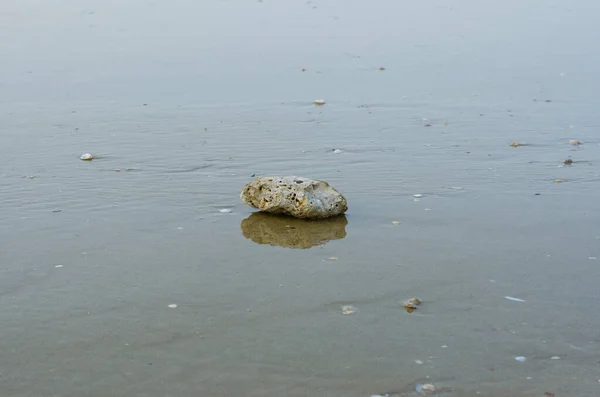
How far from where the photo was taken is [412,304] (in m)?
5.30

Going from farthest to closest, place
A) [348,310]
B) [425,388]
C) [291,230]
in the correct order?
1. [291,230]
2. [348,310]
3. [425,388]

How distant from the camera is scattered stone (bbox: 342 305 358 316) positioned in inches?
206

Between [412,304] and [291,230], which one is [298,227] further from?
[412,304]

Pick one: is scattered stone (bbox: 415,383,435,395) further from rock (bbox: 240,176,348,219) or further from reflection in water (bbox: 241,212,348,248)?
rock (bbox: 240,176,348,219)

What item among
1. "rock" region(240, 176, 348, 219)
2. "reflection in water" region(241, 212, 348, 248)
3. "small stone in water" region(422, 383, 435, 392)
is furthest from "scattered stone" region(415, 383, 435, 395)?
"rock" region(240, 176, 348, 219)

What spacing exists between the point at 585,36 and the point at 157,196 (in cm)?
1204

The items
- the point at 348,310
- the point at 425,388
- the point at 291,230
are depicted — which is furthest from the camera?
the point at 291,230

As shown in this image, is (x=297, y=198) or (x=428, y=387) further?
(x=297, y=198)

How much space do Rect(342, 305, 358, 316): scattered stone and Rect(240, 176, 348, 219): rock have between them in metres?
1.63

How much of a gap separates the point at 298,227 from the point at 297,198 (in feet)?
0.81

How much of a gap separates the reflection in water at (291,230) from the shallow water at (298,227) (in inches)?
1.0

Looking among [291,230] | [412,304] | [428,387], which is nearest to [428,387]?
[428,387]

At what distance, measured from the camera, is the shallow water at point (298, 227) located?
182 inches

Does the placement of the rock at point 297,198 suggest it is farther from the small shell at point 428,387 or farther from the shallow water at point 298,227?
the small shell at point 428,387
